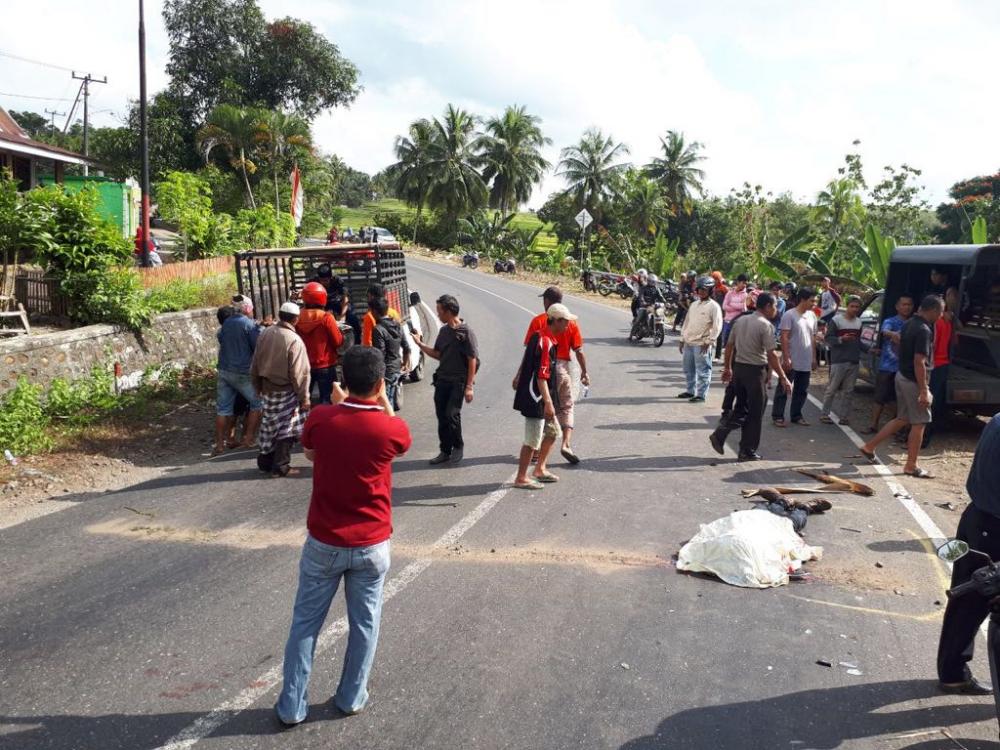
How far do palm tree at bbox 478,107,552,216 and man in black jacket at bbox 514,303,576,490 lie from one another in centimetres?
5290

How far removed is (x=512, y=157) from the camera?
59875mm

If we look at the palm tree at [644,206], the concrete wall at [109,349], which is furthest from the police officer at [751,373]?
the palm tree at [644,206]

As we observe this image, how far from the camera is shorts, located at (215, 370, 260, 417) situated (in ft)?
30.5

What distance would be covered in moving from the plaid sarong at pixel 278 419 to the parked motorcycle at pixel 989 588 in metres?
6.06

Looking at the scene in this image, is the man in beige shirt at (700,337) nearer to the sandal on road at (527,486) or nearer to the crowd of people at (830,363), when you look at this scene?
the crowd of people at (830,363)

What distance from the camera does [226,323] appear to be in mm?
9281

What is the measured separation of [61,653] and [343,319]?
7078mm

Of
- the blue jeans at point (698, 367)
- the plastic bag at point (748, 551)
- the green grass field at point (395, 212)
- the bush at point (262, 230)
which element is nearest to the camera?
the plastic bag at point (748, 551)

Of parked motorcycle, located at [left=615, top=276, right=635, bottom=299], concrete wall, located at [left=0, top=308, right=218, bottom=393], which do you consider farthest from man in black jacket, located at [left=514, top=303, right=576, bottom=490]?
parked motorcycle, located at [left=615, top=276, right=635, bottom=299]

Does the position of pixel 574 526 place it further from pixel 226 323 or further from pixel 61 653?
pixel 226 323

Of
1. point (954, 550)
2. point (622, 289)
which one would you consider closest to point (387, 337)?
point (954, 550)

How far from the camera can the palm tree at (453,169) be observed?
56281 millimetres

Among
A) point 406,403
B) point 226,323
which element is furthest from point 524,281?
point 226,323

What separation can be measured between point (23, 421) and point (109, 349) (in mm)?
2399
